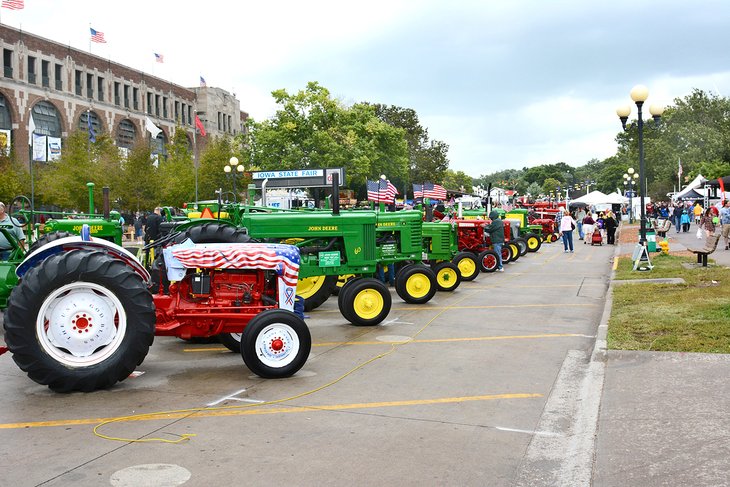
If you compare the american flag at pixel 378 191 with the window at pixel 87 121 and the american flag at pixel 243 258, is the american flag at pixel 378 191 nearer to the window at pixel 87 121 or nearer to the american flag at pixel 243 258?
the american flag at pixel 243 258

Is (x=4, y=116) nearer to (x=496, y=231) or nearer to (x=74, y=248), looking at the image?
(x=496, y=231)

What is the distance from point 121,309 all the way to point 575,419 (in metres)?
4.36

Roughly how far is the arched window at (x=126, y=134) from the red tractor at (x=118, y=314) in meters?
56.2

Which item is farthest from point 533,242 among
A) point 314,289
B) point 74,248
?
point 74,248

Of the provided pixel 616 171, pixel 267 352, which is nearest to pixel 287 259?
pixel 267 352

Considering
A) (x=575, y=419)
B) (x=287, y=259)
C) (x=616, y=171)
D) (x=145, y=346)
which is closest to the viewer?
(x=575, y=419)

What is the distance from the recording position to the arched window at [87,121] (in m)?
54.8

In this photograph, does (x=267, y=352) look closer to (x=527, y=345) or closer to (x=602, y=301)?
(x=527, y=345)

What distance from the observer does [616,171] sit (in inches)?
4995

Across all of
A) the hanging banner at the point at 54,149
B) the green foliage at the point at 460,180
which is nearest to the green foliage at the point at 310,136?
the hanging banner at the point at 54,149

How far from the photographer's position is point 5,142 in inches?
1684

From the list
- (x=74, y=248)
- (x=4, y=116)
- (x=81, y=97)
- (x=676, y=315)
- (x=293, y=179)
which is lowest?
(x=676, y=315)

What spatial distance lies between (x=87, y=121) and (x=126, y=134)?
6349mm

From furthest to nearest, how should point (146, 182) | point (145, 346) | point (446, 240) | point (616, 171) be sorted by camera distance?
point (616, 171) → point (146, 182) → point (446, 240) → point (145, 346)
